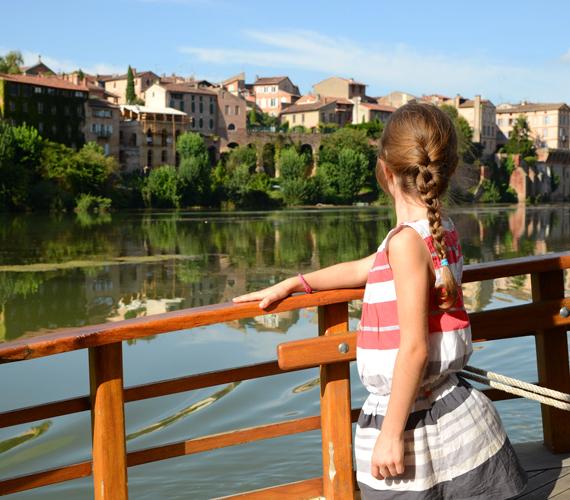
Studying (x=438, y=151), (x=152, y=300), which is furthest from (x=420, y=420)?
(x=152, y=300)

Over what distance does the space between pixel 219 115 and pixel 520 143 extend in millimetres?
39634

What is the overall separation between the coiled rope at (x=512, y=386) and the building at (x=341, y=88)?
99.7m

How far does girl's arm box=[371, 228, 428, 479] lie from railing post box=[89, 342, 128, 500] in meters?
0.84

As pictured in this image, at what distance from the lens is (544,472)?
3080mm

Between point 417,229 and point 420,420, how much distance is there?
498 millimetres

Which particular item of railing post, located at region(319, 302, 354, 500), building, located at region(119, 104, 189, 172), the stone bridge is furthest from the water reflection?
the stone bridge

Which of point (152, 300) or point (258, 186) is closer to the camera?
point (152, 300)

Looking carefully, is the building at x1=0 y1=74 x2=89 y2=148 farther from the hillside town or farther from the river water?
the river water

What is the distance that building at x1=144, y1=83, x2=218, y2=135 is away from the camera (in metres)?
81.2

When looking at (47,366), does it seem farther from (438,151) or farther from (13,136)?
(13,136)

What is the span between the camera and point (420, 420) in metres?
2.26

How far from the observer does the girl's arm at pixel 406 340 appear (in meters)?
2.17

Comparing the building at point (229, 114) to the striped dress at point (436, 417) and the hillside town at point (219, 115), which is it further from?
the striped dress at point (436, 417)

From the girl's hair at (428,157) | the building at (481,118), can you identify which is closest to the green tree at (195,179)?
the building at (481,118)
